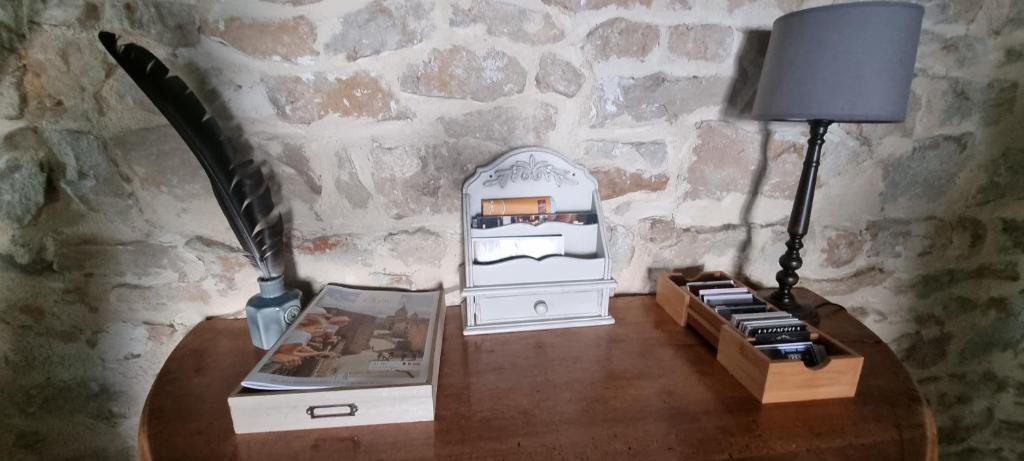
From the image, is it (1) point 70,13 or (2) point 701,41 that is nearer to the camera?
(1) point 70,13

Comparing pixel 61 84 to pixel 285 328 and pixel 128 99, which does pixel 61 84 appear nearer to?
pixel 128 99

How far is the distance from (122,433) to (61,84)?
77 centimetres

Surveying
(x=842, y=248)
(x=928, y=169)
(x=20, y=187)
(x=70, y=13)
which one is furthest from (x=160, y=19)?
(x=928, y=169)

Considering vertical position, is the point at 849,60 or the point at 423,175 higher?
the point at 849,60

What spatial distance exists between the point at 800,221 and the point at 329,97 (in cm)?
94

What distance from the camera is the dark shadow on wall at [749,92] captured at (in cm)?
Answer: 87

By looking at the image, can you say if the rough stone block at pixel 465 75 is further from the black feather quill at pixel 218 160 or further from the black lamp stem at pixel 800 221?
the black lamp stem at pixel 800 221

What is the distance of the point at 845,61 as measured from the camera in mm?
650

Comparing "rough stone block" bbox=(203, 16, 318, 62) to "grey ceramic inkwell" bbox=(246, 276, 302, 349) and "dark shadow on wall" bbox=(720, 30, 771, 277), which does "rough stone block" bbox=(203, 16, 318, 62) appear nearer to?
"grey ceramic inkwell" bbox=(246, 276, 302, 349)

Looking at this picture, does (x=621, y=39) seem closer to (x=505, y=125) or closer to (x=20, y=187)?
(x=505, y=125)

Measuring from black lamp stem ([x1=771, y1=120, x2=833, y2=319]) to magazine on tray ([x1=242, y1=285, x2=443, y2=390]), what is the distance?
2.34ft

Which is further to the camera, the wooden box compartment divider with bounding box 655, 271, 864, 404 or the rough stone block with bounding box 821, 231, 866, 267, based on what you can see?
the rough stone block with bounding box 821, 231, 866, 267

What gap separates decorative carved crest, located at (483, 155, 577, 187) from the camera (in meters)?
0.86

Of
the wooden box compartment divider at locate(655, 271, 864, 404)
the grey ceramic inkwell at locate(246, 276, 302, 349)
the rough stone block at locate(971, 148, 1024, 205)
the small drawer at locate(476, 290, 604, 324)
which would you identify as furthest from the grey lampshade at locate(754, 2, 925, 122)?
the grey ceramic inkwell at locate(246, 276, 302, 349)
